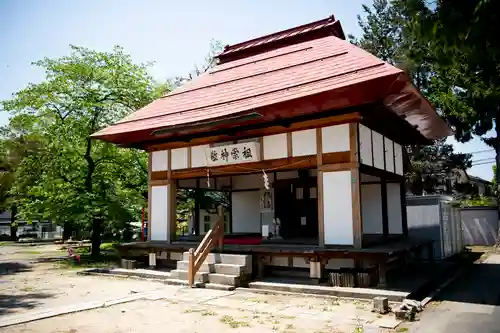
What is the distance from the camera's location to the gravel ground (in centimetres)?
688

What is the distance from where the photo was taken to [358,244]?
10.1m

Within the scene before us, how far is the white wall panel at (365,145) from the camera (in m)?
10.9

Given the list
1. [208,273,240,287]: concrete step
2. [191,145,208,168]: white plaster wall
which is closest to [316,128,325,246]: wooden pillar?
[208,273,240,287]: concrete step

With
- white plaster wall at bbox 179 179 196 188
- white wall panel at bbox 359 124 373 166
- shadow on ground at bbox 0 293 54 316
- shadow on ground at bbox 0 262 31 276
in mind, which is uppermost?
white wall panel at bbox 359 124 373 166

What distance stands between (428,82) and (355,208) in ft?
63.5

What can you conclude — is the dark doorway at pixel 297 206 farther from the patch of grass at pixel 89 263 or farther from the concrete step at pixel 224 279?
the patch of grass at pixel 89 263

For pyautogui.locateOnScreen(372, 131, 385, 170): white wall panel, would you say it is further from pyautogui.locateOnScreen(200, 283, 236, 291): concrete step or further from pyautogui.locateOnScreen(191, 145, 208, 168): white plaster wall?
pyautogui.locateOnScreen(200, 283, 236, 291): concrete step

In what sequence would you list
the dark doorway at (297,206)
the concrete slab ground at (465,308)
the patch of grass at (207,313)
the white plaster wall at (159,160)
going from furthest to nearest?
the dark doorway at (297,206) → the white plaster wall at (159,160) → the patch of grass at (207,313) → the concrete slab ground at (465,308)

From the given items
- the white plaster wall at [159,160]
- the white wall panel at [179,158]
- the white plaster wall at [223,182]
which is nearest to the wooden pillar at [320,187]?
the white wall panel at [179,158]

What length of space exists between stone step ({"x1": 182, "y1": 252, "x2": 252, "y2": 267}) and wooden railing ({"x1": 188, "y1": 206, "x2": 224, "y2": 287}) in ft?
0.80

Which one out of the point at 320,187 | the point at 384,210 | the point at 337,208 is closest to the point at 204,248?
the point at 320,187

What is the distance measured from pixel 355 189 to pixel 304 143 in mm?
2047

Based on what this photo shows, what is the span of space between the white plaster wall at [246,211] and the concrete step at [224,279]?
686 centimetres

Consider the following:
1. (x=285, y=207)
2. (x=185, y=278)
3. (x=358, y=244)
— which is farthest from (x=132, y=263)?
(x=358, y=244)
